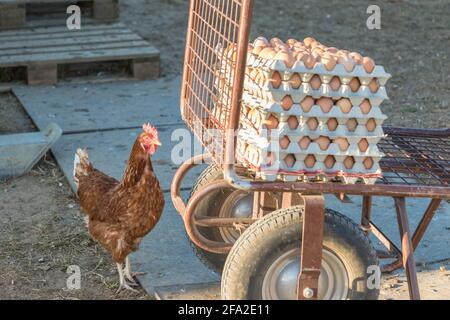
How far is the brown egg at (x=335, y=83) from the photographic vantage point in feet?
11.4

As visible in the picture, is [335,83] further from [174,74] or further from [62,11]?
[62,11]

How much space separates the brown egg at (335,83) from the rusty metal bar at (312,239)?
406mm

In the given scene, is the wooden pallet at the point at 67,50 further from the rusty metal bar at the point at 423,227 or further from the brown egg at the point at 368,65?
the brown egg at the point at 368,65

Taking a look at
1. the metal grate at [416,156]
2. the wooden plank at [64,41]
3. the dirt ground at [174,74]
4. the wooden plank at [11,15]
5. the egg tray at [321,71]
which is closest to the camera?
the egg tray at [321,71]

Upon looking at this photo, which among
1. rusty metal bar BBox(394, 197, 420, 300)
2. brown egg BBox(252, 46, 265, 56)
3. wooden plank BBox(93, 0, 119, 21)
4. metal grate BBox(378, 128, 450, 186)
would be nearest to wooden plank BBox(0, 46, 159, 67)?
wooden plank BBox(93, 0, 119, 21)

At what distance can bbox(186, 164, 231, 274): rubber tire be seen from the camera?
4250 mm

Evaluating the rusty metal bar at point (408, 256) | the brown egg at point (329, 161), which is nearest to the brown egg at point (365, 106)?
the brown egg at point (329, 161)

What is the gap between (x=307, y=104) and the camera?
3.46 m

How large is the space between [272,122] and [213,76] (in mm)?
536

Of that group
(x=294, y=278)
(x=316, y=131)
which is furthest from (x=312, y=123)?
(x=294, y=278)

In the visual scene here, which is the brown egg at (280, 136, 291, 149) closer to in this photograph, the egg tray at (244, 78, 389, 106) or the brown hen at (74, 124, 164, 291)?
the egg tray at (244, 78, 389, 106)

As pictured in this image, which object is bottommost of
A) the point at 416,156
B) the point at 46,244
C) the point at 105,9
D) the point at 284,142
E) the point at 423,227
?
the point at 46,244

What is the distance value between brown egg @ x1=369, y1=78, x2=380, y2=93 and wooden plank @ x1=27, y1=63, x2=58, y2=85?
4202 millimetres
